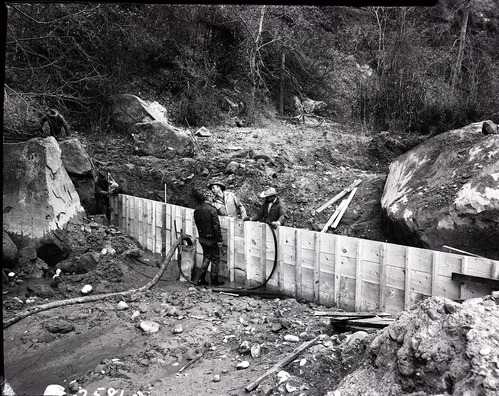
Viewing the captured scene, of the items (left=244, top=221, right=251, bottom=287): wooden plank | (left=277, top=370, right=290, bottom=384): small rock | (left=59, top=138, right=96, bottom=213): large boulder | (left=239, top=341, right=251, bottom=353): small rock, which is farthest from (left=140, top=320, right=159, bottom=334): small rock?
(left=59, top=138, right=96, bottom=213): large boulder

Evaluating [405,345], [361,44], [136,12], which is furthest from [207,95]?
[405,345]

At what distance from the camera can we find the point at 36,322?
6.14m

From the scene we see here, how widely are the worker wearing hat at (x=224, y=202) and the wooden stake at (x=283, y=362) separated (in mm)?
3657

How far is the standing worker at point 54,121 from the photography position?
37.6 ft

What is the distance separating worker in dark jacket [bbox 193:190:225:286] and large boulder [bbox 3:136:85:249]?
292 cm

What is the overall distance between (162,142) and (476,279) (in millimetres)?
10574

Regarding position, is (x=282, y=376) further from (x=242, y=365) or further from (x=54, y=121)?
(x=54, y=121)

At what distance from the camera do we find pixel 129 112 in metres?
15.4

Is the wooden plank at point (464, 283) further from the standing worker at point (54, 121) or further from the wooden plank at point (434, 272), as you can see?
the standing worker at point (54, 121)

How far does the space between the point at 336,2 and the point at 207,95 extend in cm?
1610

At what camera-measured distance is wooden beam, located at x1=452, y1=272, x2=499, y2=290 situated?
5.44m

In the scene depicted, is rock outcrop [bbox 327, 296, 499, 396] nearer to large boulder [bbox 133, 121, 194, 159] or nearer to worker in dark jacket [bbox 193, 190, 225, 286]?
worker in dark jacket [bbox 193, 190, 225, 286]

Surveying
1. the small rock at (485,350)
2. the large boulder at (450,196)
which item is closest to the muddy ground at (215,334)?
the small rock at (485,350)

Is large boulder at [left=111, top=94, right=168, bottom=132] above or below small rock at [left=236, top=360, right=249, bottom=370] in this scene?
above
